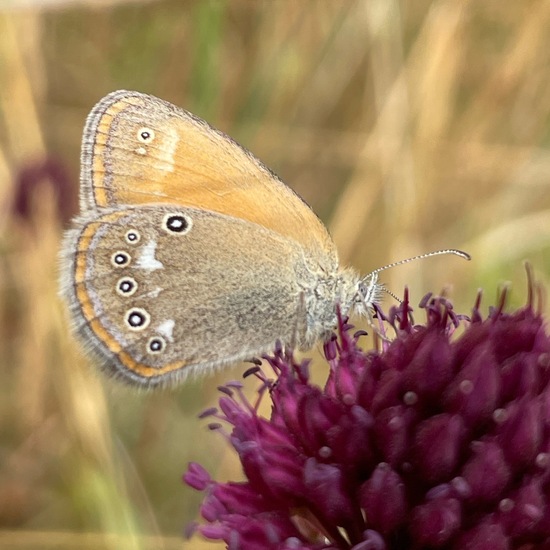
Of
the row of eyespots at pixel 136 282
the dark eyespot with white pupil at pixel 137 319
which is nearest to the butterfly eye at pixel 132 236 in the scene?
the row of eyespots at pixel 136 282

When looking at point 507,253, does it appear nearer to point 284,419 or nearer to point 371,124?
point 371,124

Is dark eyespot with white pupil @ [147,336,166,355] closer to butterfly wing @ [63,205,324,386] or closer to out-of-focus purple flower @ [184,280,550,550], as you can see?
butterfly wing @ [63,205,324,386]

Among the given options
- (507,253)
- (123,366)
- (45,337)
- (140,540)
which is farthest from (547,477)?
Result: (45,337)

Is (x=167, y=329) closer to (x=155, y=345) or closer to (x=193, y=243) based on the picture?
(x=155, y=345)

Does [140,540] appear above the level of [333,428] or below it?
below

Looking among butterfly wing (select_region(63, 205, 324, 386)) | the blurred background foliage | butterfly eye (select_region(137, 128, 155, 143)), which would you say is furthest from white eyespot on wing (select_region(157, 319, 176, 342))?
the blurred background foliage

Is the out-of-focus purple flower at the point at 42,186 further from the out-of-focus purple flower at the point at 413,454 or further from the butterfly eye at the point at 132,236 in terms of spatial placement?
the out-of-focus purple flower at the point at 413,454
